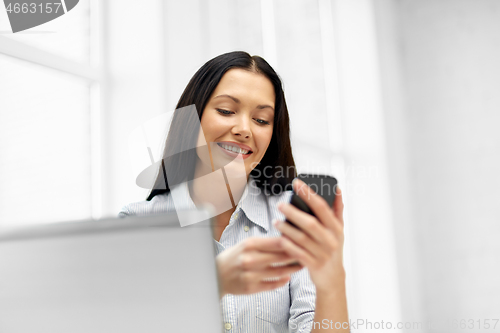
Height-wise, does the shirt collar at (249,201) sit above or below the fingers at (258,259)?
above

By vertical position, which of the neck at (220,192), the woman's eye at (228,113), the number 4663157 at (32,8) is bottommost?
the neck at (220,192)

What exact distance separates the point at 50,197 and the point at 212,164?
450mm

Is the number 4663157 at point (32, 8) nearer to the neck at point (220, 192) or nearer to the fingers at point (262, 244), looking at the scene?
the neck at point (220, 192)

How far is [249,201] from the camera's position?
3.19 feet

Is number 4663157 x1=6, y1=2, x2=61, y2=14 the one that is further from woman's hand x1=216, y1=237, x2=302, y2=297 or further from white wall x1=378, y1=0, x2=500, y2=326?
white wall x1=378, y1=0, x2=500, y2=326

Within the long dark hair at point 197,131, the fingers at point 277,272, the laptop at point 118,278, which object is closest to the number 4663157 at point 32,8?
the long dark hair at point 197,131

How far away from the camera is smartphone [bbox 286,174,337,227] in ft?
1.47

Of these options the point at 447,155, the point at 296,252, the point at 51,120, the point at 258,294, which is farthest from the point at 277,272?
the point at 447,155

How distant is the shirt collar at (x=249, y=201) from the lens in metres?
0.95

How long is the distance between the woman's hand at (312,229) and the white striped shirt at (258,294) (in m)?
0.35

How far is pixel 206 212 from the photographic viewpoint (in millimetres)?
363

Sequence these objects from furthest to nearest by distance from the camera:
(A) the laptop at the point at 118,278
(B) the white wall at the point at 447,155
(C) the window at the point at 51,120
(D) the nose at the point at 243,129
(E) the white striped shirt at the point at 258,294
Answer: (B) the white wall at the point at 447,155 < (C) the window at the point at 51,120 < (D) the nose at the point at 243,129 < (E) the white striped shirt at the point at 258,294 < (A) the laptop at the point at 118,278

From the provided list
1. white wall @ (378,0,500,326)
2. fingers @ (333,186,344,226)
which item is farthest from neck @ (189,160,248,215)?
white wall @ (378,0,500,326)

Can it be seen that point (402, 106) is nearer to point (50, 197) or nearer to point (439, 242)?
point (439, 242)
